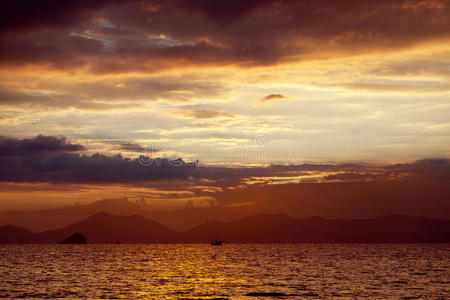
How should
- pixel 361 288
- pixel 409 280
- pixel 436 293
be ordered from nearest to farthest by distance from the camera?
pixel 436 293 < pixel 361 288 < pixel 409 280

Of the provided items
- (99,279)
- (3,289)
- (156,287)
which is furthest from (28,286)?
(156,287)

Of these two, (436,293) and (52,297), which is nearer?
(52,297)

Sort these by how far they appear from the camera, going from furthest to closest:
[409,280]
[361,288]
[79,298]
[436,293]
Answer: [409,280]
[361,288]
[436,293]
[79,298]

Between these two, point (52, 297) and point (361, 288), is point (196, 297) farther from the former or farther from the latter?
point (361, 288)

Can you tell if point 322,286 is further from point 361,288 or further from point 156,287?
point 156,287

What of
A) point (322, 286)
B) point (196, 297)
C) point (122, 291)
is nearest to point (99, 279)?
point (122, 291)

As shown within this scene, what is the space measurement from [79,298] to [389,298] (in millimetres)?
44490

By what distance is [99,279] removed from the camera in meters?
92.1

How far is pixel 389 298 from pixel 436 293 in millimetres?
11179

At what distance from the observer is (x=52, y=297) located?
6638cm

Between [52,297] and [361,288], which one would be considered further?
[361,288]

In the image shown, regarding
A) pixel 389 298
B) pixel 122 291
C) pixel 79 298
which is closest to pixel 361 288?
pixel 389 298

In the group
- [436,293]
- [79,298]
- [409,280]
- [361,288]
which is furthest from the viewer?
[409,280]

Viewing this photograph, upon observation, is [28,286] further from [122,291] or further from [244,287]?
[244,287]
